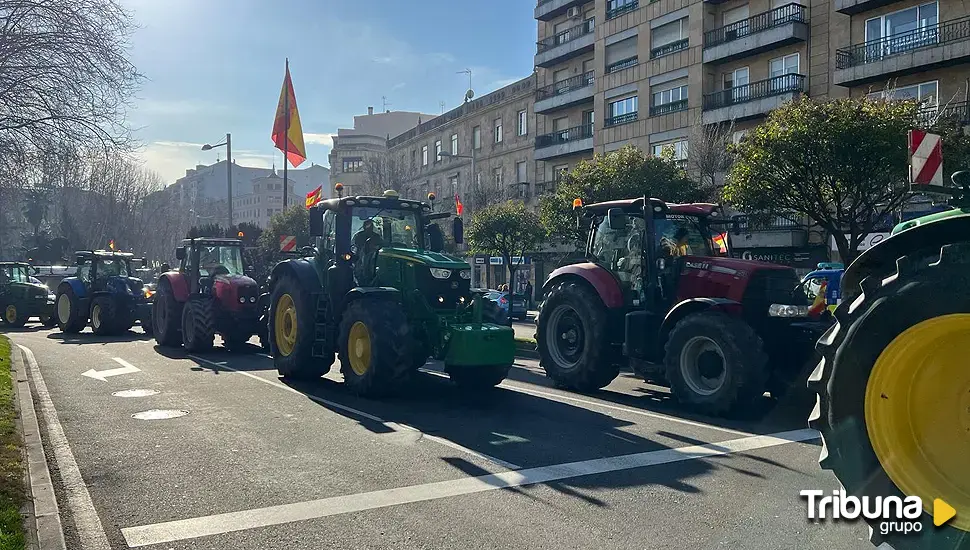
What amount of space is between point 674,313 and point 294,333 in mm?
5875

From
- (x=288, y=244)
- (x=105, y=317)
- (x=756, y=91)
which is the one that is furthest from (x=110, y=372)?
(x=756, y=91)

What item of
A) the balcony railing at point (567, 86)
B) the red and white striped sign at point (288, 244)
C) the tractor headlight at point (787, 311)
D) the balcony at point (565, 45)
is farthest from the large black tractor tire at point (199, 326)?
the balcony at point (565, 45)

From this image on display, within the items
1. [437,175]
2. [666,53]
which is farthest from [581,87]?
[437,175]

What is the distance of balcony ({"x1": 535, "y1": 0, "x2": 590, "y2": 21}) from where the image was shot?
40.8 metres

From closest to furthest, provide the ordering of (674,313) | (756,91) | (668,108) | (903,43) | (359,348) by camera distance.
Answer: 1. (674,313)
2. (359,348)
3. (903,43)
4. (756,91)
5. (668,108)

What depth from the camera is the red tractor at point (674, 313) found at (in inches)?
340

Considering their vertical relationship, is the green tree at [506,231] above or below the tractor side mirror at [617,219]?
above

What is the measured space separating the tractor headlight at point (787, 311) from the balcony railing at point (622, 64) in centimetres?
2899

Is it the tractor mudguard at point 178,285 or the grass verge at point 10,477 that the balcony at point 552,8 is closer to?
the tractor mudguard at point 178,285

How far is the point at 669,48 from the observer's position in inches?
1346

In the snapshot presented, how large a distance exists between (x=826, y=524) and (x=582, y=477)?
6.03 feet

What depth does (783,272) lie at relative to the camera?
9.47m

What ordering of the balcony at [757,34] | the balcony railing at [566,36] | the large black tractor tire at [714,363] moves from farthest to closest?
the balcony railing at [566,36] < the balcony at [757,34] < the large black tractor tire at [714,363]

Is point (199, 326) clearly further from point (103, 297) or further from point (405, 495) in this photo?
point (405, 495)
